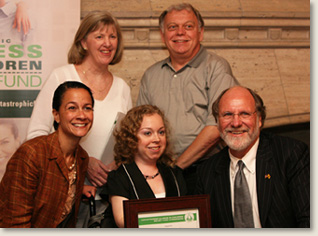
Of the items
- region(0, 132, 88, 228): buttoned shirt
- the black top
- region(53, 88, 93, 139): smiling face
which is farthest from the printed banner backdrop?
the black top

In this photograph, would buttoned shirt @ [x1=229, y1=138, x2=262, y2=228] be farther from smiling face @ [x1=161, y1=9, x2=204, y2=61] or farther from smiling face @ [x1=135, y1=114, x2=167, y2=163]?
smiling face @ [x1=161, y1=9, x2=204, y2=61]

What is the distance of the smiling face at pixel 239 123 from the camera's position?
2.35 m

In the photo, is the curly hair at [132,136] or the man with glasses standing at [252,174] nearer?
the man with glasses standing at [252,174]

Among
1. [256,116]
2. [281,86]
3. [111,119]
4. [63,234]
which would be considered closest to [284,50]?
[281,86]

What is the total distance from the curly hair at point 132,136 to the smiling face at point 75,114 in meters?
0.20

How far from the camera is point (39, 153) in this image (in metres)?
2.29

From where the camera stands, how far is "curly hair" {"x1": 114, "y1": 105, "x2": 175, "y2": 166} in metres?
2.43

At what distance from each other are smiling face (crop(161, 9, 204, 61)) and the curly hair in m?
0.45

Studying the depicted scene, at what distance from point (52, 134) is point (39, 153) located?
0.51ft

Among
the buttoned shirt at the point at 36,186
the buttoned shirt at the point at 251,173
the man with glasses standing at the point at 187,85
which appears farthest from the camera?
the man with glasses standing at the point at 187,85

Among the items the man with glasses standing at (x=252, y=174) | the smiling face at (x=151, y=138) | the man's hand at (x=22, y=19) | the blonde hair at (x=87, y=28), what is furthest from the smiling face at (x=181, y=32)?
the man's hand at (x=22, y=19)

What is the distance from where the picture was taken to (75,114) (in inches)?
95.0

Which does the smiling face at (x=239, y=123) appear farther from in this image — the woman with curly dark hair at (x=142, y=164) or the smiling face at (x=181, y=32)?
the smiling face at (x=181, y=32)

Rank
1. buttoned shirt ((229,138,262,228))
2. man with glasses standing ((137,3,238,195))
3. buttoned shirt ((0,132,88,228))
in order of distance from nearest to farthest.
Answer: buttoned shirt ((0,132,88,228))
buttoned shirt ((229,138,262,228))
man with glasses standing ((137,3,238,195))
